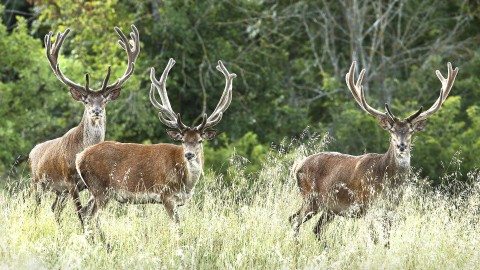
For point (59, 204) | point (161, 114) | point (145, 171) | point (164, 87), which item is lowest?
point (59, 204)

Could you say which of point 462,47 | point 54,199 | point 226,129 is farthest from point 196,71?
point 54,199

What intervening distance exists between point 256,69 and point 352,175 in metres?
13.0

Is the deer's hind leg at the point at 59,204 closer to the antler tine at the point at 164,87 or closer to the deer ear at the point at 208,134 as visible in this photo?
the antler tine at the point at 164,87

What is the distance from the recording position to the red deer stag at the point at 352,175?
9.73 metres

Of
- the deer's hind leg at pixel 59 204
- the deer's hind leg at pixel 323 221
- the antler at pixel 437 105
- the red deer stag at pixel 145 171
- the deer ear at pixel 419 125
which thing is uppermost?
the antler at pixel 437 105

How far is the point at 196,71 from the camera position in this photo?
21.7m

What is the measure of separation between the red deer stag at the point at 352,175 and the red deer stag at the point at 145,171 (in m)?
1.02

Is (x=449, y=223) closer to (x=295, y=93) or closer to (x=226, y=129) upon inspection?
(x=226, y=129)

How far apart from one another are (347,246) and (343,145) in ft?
38.1

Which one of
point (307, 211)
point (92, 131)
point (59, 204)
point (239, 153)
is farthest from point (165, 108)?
point (239, 153)

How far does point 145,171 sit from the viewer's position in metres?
9.97

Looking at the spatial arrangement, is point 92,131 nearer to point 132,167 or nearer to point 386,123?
point 132,167

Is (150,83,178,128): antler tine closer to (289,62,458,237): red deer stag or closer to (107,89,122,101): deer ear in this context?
(107,89,122,101): deer ear

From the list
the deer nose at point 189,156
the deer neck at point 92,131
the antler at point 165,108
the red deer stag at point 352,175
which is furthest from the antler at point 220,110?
the deer neck at point 92,131
